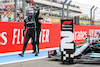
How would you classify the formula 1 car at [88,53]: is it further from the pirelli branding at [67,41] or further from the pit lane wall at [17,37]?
the pit lane wall at [17,37]

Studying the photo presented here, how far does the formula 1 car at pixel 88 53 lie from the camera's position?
22.6 feet

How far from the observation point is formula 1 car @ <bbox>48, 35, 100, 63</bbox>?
22.6 ft

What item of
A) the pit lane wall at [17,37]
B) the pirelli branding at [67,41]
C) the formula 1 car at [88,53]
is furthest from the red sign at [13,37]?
the pirelli branding at [67,41]

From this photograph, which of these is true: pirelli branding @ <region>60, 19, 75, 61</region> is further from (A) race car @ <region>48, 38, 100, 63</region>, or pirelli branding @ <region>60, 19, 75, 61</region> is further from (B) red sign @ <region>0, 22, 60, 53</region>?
(B) red sign @ <region>0, 22, 60, 53</region>

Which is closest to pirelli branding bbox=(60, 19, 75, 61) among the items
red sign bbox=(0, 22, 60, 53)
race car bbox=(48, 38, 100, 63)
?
race car bbox=(48, 38, 100, 63)

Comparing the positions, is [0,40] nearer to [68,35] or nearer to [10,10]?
[10,10]

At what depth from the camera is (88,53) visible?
7.25m

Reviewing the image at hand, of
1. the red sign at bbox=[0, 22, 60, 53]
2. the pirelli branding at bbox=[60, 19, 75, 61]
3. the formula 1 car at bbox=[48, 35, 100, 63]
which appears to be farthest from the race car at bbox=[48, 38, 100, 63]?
the red sign at bbox=[0, 22, 60, 53]

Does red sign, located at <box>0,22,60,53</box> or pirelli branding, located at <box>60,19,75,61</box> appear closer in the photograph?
pirelli branding, located at <box>60,19,75,61</box>

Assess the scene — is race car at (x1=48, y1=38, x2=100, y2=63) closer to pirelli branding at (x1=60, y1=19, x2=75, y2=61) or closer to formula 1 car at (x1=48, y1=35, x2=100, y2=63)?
formula 1 car at (x1=48, y1=35, x2=100, y2=63)

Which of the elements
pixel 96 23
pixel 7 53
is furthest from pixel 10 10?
pixel 96 23

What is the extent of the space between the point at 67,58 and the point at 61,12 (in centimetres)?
680

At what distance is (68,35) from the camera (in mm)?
6914

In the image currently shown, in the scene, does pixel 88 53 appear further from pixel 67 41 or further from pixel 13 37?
pixel 13 37
